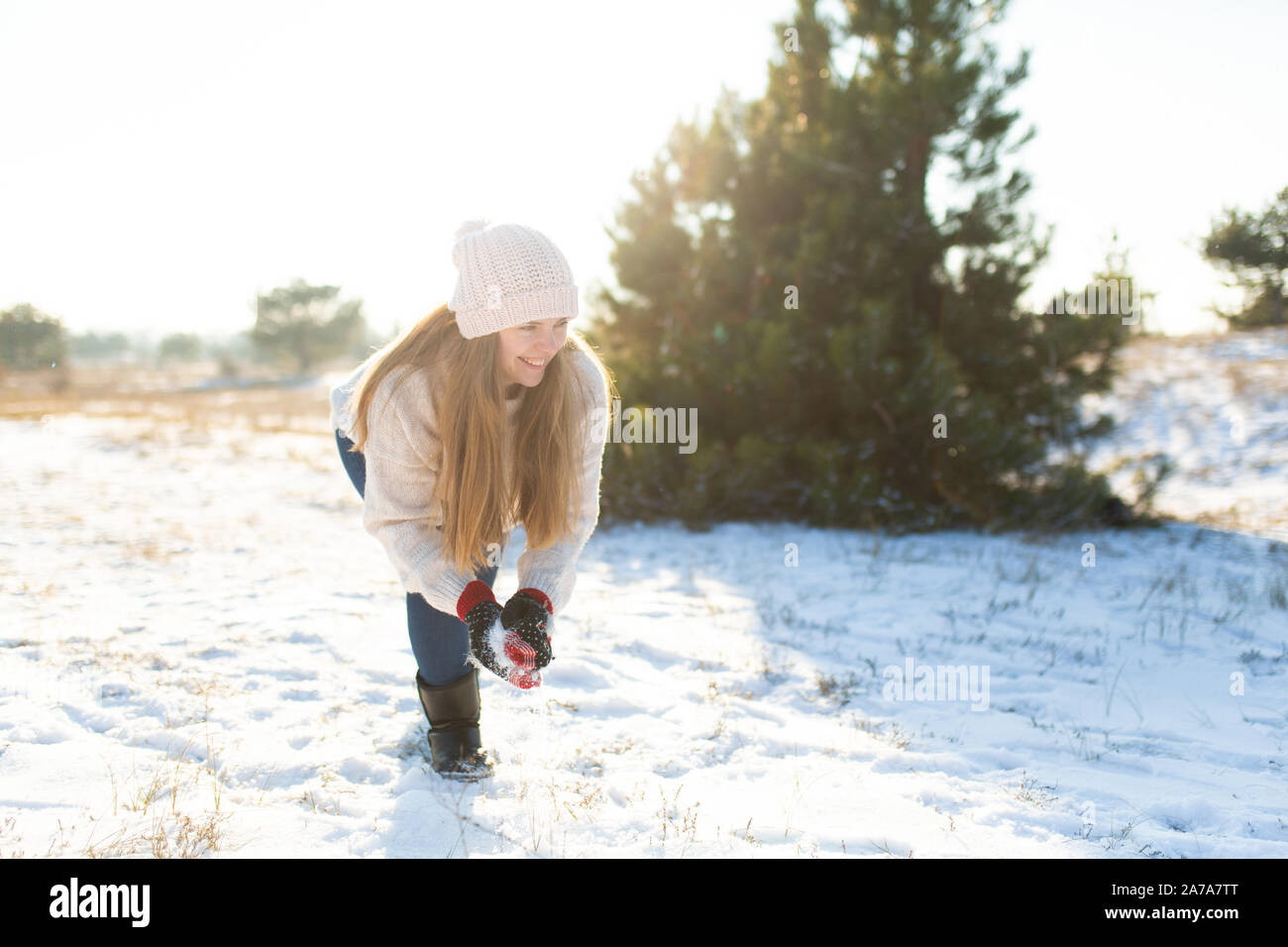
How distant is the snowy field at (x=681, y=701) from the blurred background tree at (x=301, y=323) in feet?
139

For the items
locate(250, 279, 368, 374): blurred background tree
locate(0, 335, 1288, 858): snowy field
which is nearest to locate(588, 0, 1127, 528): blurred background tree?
locate(0, 335, 1288, 858): snowy field

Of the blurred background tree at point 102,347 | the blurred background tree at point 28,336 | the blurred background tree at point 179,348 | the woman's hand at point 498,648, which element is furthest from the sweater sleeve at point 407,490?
the blurred background tree at point 102,347

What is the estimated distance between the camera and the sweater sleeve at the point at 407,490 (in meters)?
2.20

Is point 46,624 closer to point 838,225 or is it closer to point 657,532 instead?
point 657,532

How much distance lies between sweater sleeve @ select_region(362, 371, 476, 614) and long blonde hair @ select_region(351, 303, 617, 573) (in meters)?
0.04

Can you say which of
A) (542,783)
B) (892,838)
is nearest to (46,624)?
(542,783)

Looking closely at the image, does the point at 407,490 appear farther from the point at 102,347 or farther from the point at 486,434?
the point at 102,347

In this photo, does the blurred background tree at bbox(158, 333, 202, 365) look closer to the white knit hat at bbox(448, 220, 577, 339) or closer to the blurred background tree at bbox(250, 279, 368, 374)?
the blurred background tree at bbox(250, 279, 368, 374)

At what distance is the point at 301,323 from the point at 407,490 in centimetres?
4787

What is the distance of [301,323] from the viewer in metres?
44.7

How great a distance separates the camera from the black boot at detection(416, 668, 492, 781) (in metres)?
2.44

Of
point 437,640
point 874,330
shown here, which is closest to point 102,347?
point 874,330

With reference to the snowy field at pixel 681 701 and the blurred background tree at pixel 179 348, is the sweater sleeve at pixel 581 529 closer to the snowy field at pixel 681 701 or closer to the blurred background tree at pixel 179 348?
the snowy field at pixel 681 701
